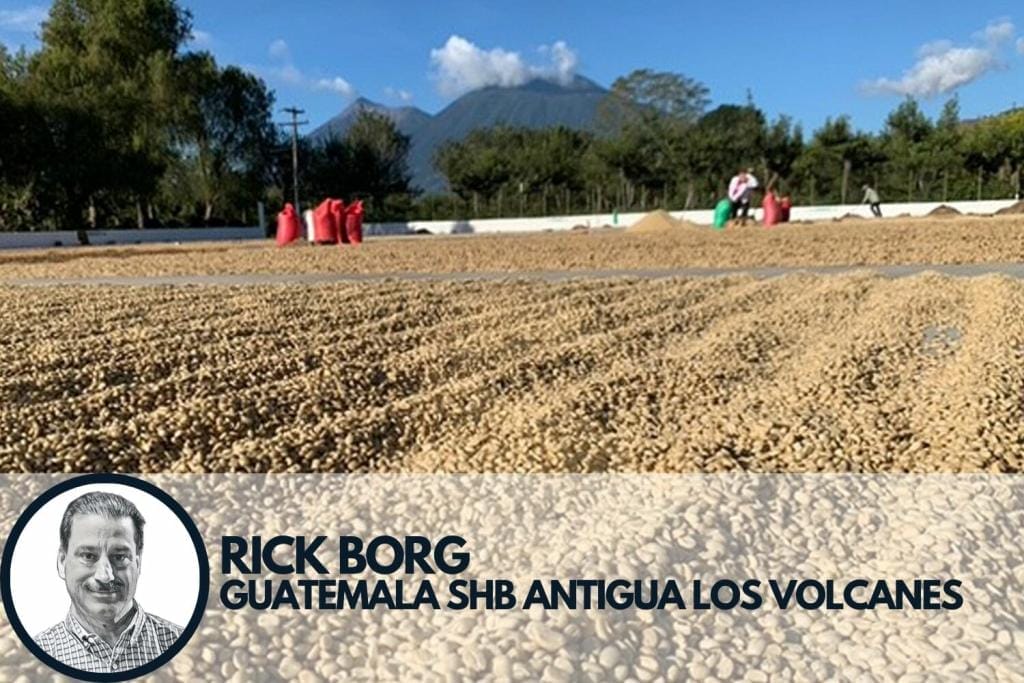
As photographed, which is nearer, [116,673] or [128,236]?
[116,673]

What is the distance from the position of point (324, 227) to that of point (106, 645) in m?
19.4

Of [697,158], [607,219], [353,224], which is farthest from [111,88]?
[697,158]

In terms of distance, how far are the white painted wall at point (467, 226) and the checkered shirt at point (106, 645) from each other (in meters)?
27.5

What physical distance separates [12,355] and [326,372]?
2069 millimetres

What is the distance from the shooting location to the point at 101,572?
2.34 m

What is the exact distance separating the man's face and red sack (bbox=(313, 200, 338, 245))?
19110 millimetres

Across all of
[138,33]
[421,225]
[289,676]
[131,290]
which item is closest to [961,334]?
[289,676]

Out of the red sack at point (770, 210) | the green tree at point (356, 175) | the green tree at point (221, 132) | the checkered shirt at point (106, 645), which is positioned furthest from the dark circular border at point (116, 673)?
the green tree at point (356, 175)

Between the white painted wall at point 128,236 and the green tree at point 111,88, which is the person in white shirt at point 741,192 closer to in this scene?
the green tree at point 111,88

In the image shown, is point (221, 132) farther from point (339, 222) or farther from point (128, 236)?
point (339, 222)

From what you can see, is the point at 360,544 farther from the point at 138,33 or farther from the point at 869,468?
the point at 138,33

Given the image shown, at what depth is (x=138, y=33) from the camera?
4047 centimetres

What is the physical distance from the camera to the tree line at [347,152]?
1300 inches

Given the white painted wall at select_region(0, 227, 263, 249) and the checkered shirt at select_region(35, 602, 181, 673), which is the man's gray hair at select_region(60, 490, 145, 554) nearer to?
the checkered shirt at select_region(35, 602, 181, 673)
